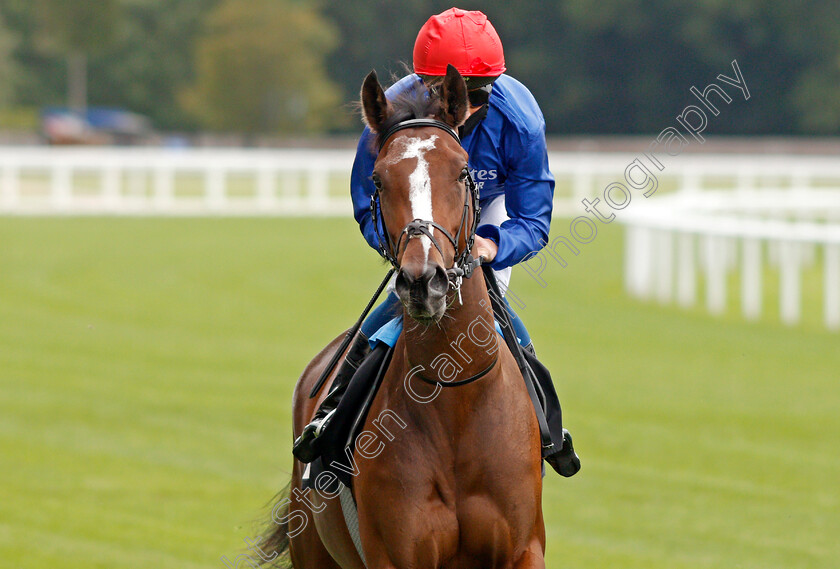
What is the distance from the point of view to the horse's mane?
352 centimetres

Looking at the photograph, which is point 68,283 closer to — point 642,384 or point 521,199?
point 642,384

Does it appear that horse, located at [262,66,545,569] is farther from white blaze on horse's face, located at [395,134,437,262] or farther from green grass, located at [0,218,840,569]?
green grass, located at [0,218,840,569]

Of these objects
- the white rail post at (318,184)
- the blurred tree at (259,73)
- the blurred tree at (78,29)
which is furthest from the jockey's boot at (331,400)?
the blurred tree at (78,29)

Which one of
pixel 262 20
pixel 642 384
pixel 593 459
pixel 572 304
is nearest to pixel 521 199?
pixel 593 459

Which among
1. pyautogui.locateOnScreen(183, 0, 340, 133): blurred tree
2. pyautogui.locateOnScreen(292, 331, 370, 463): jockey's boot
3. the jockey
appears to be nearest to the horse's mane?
the jockey

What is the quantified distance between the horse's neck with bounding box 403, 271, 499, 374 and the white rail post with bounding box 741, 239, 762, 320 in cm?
1017

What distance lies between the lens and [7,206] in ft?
85.4

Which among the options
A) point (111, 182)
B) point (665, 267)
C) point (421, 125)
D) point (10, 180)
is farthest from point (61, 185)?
point (421, 125)

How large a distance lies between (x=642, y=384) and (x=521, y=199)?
6506 millimetres

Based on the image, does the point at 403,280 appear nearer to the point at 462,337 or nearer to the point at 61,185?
the point at 462,337

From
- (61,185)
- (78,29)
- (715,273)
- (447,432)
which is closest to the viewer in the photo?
(447,432)

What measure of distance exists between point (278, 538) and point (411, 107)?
7.37ft

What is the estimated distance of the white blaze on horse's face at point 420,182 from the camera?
3230 millimetres

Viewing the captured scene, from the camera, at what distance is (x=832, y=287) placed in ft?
42.6
